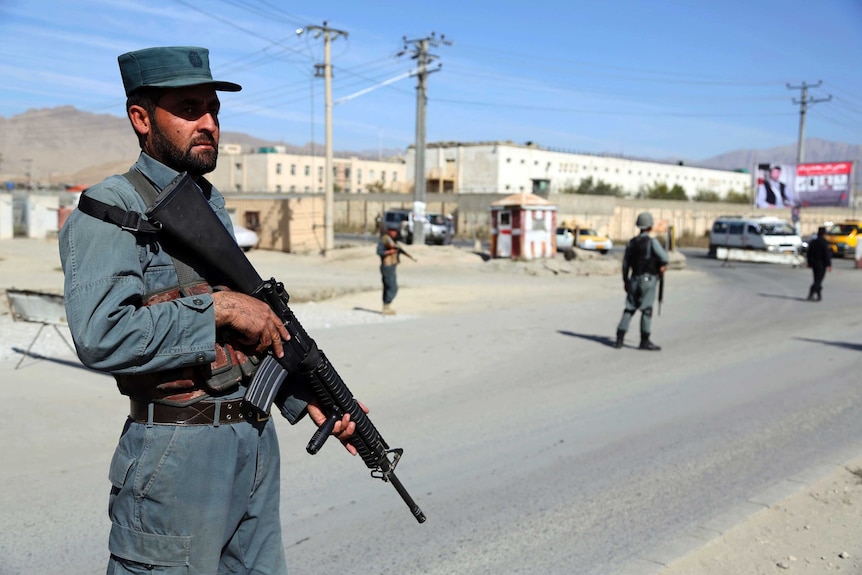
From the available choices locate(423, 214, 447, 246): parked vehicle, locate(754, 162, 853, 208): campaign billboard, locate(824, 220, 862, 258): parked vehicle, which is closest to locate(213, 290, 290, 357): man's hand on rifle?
locate(423, 214, 447, 246): parked vehicle

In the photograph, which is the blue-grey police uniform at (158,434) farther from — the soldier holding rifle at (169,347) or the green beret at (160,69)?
the green beret at (160,69)

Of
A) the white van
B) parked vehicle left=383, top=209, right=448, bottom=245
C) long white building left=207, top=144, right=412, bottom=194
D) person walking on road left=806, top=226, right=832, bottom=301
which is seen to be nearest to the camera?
person walking on road left=806, top=226, right=832, bottom=301

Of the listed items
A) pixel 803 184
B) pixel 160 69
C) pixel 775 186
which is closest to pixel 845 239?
pixel 775 186

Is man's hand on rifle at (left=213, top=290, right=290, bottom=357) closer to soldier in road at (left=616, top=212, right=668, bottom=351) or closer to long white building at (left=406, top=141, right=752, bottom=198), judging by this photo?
soldier in road at (left=616, top=212, right=668, bottom=351)

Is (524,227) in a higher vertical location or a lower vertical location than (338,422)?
lower

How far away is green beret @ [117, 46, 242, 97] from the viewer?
2.18 m

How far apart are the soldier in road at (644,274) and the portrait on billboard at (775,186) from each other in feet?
118

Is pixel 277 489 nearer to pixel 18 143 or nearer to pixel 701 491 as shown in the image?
pixel 701 491

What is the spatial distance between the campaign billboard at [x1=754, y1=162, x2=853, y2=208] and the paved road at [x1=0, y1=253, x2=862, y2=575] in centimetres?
3444

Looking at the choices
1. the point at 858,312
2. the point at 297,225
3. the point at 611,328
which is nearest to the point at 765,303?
the point at 858,312

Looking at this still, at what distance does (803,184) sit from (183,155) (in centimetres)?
4929

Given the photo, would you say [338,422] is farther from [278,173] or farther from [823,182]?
[278,173]

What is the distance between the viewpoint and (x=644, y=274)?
10867 millimetres

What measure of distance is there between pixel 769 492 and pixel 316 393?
386 centimetres
